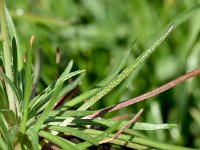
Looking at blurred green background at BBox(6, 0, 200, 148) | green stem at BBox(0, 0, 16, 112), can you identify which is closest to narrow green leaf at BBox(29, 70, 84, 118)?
green stem at BBox(0, 0, 16, 112)

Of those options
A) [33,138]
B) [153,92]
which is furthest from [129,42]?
[33,138]

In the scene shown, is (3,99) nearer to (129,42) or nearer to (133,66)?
(133,66)

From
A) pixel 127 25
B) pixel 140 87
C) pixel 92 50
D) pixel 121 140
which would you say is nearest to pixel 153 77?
pixel 140 87

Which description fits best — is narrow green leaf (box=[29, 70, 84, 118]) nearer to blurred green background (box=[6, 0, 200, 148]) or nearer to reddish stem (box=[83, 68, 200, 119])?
reddish stem (box=[83, 68, 200, 119])

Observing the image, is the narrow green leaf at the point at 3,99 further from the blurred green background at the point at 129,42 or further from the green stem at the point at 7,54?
the blurred green background at the point at 129,42

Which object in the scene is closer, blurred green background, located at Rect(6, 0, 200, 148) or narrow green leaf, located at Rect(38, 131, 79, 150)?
narrow green leaf, located at Rect(38, 131, 79, 150)

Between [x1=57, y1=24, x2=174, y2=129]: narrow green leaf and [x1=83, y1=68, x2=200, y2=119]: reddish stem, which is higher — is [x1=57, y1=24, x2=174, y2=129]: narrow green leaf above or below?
above
